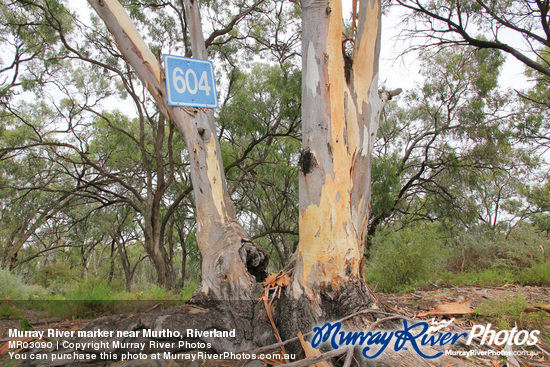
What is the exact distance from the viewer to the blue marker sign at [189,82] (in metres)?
3.18

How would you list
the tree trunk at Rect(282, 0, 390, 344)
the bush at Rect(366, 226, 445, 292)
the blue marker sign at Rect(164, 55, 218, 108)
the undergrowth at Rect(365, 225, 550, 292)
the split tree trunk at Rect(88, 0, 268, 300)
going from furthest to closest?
the bush at Rect(366, 226, 445, 292), the undergrowth at Rect(365, 225, 550, 292), the blue marker sign at Rect(164, 55, 218, 108), the split tree trunk at Rect(88, 0, 268, 300), the tree trunk at Rect(282, 0, 390, 344)

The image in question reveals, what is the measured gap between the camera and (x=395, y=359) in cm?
205

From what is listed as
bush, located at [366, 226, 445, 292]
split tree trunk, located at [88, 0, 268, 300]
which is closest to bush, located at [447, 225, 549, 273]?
bush, located at [366, 226, 445, 292]

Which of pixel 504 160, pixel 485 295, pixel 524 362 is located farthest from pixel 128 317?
pixel 504 160

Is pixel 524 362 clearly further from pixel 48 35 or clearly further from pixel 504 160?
pixel 48 35

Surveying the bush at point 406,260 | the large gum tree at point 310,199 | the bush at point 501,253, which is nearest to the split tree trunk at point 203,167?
the large gum tree at point 310,199

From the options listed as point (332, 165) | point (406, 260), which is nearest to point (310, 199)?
point (332, 165)

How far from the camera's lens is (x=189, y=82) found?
10.9 ft

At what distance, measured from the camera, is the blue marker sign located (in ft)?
10.4

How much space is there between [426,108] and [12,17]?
12256 mm

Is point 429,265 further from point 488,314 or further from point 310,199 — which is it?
point 310,199

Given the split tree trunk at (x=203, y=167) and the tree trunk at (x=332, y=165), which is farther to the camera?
the split tree trunk at (x=203, y=167)

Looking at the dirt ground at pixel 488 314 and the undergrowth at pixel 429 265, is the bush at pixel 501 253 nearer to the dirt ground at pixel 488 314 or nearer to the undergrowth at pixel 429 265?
the undergrowth at pixel 429 265

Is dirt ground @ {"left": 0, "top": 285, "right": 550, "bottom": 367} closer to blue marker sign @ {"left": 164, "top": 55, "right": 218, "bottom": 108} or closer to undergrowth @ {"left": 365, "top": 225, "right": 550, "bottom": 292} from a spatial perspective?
undergrowth @ {"left": 365, "top": 225, "right": 550, "bottom": 292}
